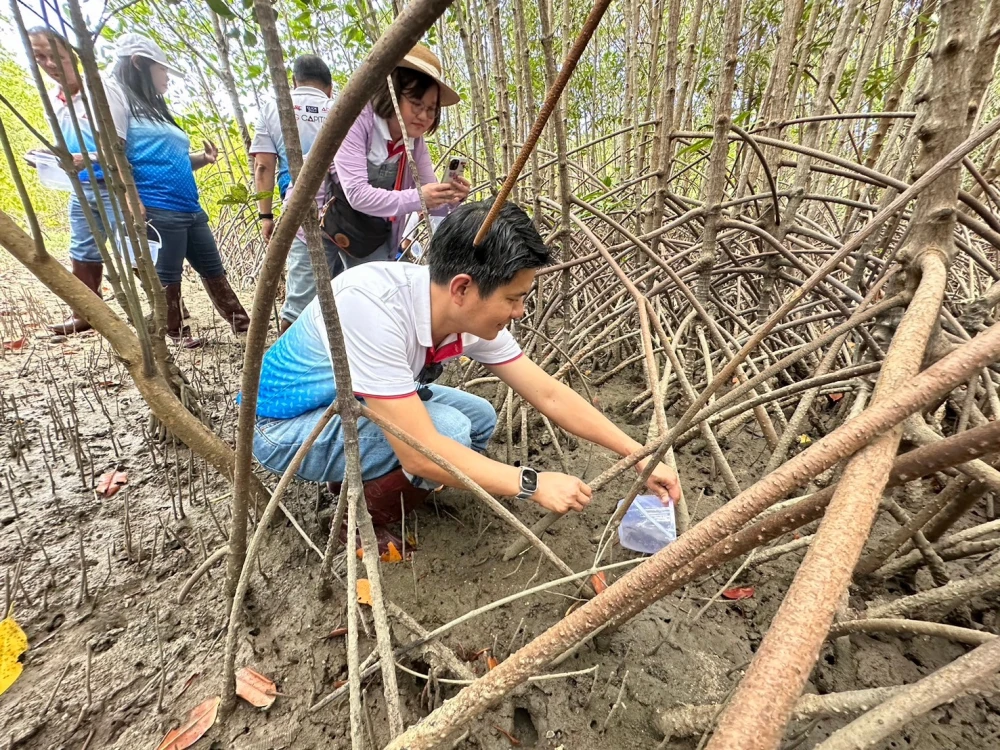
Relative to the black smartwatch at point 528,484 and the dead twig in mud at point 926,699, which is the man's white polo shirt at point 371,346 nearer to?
A: the black smartwatch at point 528,484

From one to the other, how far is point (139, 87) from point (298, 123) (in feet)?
2.53

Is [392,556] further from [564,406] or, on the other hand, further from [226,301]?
[226,301]

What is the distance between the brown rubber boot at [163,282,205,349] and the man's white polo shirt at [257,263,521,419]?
1628mm

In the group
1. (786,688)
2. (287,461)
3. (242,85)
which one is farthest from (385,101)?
(242,85)

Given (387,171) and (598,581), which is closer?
(598,581)

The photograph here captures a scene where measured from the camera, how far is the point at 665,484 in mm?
1260

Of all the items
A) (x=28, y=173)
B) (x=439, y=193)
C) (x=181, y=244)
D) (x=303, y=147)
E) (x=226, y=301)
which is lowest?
(x=226, y=301)

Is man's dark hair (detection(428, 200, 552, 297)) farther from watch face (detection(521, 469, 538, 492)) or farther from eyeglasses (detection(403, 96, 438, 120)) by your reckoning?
eyeglasses (detection(403, 96, 438, 120))

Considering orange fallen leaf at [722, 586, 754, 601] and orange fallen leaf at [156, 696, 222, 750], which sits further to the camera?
orange fallen leaf at [722, 586, 754, 601]

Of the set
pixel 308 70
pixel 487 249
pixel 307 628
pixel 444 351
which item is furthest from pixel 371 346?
pixel 308 70

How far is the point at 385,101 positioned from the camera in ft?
5.69

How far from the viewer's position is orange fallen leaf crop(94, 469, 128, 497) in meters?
1.71

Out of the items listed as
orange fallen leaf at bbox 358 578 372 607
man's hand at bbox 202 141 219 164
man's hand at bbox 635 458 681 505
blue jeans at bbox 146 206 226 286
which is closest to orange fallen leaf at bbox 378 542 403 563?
orange fallen leaf at bbox 358 578 372 607

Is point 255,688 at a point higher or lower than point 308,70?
lower
